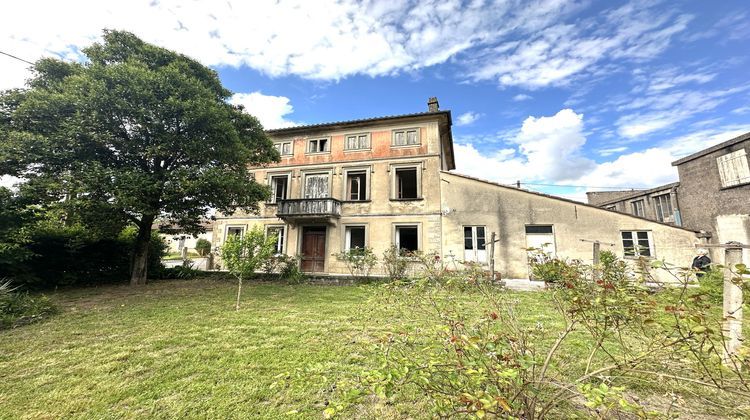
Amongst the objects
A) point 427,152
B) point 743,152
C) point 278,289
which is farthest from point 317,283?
point 743,152

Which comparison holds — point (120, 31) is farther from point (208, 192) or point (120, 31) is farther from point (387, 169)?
point (387, 169)

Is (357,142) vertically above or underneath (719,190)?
above

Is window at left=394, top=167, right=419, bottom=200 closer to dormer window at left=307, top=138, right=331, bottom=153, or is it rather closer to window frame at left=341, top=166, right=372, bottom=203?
window frame at left=341, top=166, right=372, bottom=203

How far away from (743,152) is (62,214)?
22.5 m

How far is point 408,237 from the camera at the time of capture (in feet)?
47.9

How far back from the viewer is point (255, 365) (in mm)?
3641

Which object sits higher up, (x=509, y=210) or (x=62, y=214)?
(x=509, y=210)

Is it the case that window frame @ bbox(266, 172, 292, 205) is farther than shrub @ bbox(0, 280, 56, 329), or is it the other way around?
window frame @ bbox(266, 172, 292, 205)

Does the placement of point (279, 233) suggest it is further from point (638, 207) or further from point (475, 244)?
point (638, 207)

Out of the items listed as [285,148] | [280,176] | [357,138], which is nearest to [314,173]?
[280,176]

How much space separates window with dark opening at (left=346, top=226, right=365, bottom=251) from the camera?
562 inches

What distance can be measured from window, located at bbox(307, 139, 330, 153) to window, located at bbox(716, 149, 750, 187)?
1699cm

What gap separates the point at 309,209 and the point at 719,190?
17.1m

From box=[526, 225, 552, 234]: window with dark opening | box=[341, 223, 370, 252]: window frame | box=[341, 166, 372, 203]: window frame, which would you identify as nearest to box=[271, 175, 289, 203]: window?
box=[341, 166, 372, 203]: window frame
